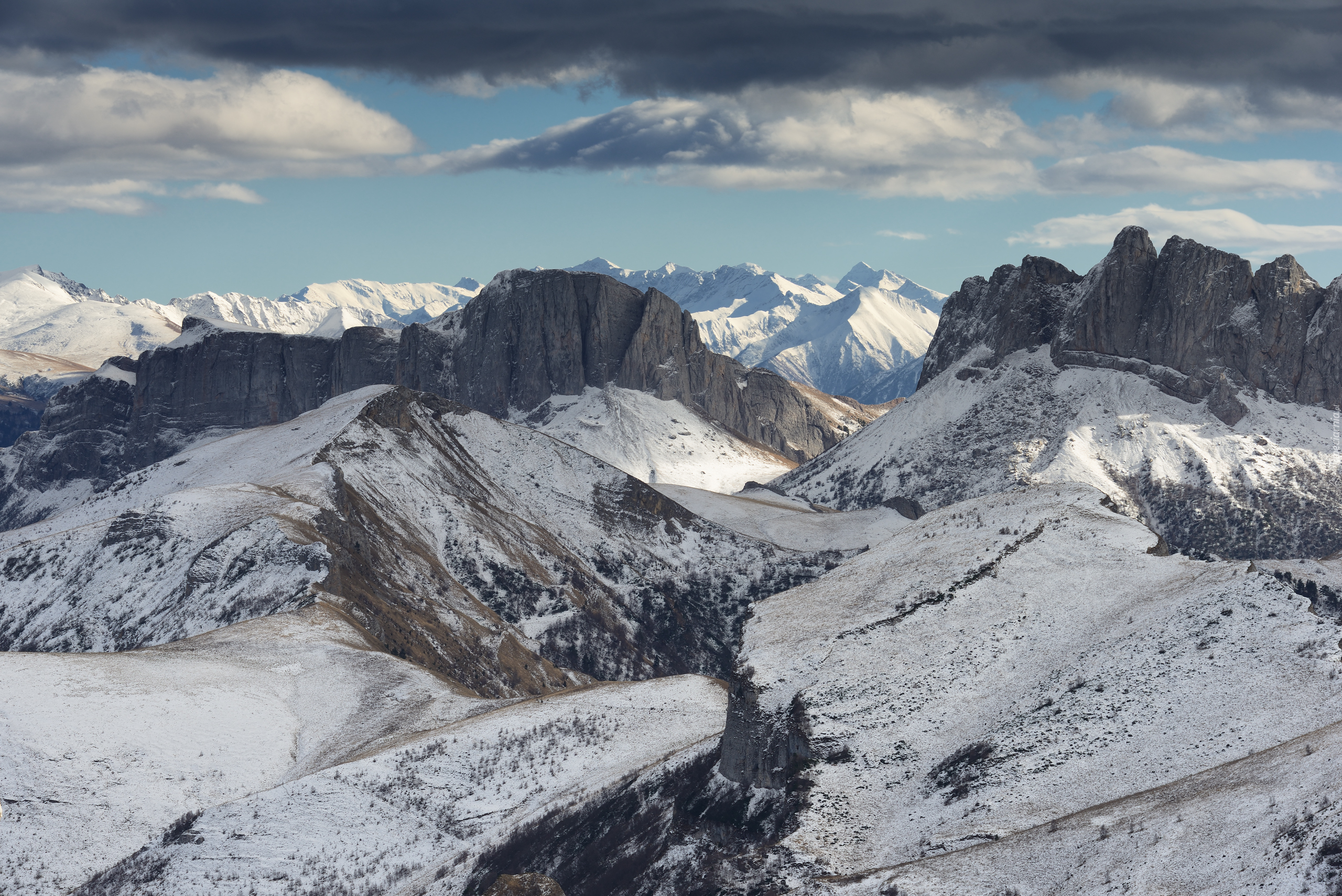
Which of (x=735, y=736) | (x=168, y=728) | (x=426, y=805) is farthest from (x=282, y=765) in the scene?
(x=735, y=736)

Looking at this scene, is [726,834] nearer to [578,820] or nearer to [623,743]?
[578,820]

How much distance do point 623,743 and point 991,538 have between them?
2790 cm

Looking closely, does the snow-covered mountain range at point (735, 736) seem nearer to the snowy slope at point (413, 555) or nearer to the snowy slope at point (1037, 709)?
the snowy slope at point (1037, 709)

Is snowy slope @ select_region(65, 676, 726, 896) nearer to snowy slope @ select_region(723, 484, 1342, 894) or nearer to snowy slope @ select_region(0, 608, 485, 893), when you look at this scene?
snowy slope @ select_region(0, 608, 485, 893)

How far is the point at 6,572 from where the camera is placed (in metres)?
132

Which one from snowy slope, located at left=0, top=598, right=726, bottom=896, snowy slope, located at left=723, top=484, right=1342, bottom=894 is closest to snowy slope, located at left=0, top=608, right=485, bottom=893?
snowy slope, located at left=0, top=598, right=726, bottom=896

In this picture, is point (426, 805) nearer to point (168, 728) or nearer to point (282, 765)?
point (282, 765)

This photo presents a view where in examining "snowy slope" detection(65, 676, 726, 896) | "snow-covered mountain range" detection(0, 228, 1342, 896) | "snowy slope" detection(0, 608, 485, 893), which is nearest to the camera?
"snow-covered mountain range" detection(0, 228, 1342, 896)

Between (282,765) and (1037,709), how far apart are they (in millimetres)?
46370

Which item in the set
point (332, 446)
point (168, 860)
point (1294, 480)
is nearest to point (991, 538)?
point (168, 860)

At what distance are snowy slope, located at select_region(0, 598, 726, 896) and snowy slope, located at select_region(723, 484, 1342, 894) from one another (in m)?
11.3

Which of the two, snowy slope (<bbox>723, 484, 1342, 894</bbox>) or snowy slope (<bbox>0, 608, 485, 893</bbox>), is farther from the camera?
snowy slope (<bbox>0, 608, 485, 893</bbox>)

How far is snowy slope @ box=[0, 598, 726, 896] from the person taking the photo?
64.3 meters

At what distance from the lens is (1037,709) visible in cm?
5909
